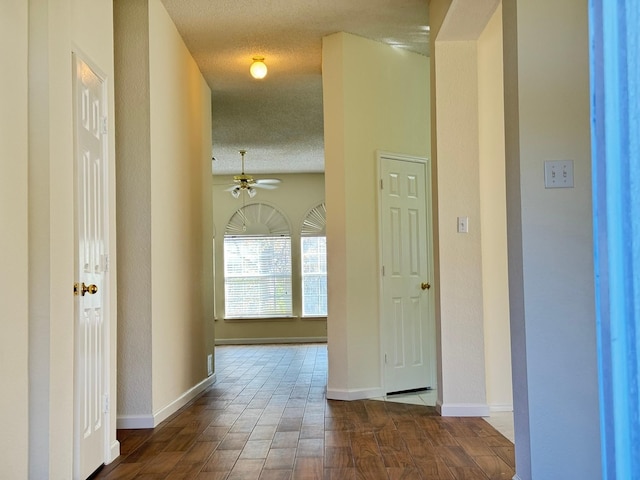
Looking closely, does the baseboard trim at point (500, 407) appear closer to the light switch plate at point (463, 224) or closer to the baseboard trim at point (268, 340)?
the light switch plate at point (463, 224)

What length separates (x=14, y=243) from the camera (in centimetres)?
229

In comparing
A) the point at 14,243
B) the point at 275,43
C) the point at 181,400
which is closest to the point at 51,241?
the point at 14,243

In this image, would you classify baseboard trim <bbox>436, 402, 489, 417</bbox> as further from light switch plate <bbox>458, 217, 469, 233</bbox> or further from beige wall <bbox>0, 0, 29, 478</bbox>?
beige wall <bbox>0, 0, 29, 478</bbox>

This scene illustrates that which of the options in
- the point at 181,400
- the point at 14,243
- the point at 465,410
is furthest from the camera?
the point at 181,400

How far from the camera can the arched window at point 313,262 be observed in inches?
441

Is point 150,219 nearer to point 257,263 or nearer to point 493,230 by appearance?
point 493,230

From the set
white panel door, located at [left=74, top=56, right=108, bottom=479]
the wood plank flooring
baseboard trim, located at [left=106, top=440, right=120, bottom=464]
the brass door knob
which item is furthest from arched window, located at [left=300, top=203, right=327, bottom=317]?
the brass door knob

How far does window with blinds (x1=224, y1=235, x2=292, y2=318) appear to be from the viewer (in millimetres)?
11266

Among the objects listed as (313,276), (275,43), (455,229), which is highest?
(275,43)

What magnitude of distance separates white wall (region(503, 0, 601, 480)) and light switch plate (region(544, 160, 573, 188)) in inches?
0.7

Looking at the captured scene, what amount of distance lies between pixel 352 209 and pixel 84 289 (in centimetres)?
266

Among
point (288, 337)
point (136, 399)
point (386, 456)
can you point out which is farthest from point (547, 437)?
point (288, 337)

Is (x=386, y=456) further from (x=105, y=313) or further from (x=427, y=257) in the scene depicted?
(x=427, y=257)

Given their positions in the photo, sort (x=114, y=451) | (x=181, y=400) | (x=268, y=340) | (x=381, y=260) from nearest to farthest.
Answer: (x=114, y=451) → (x=181, y=400) → (x=381, y=260) → (x=268, y=340)
